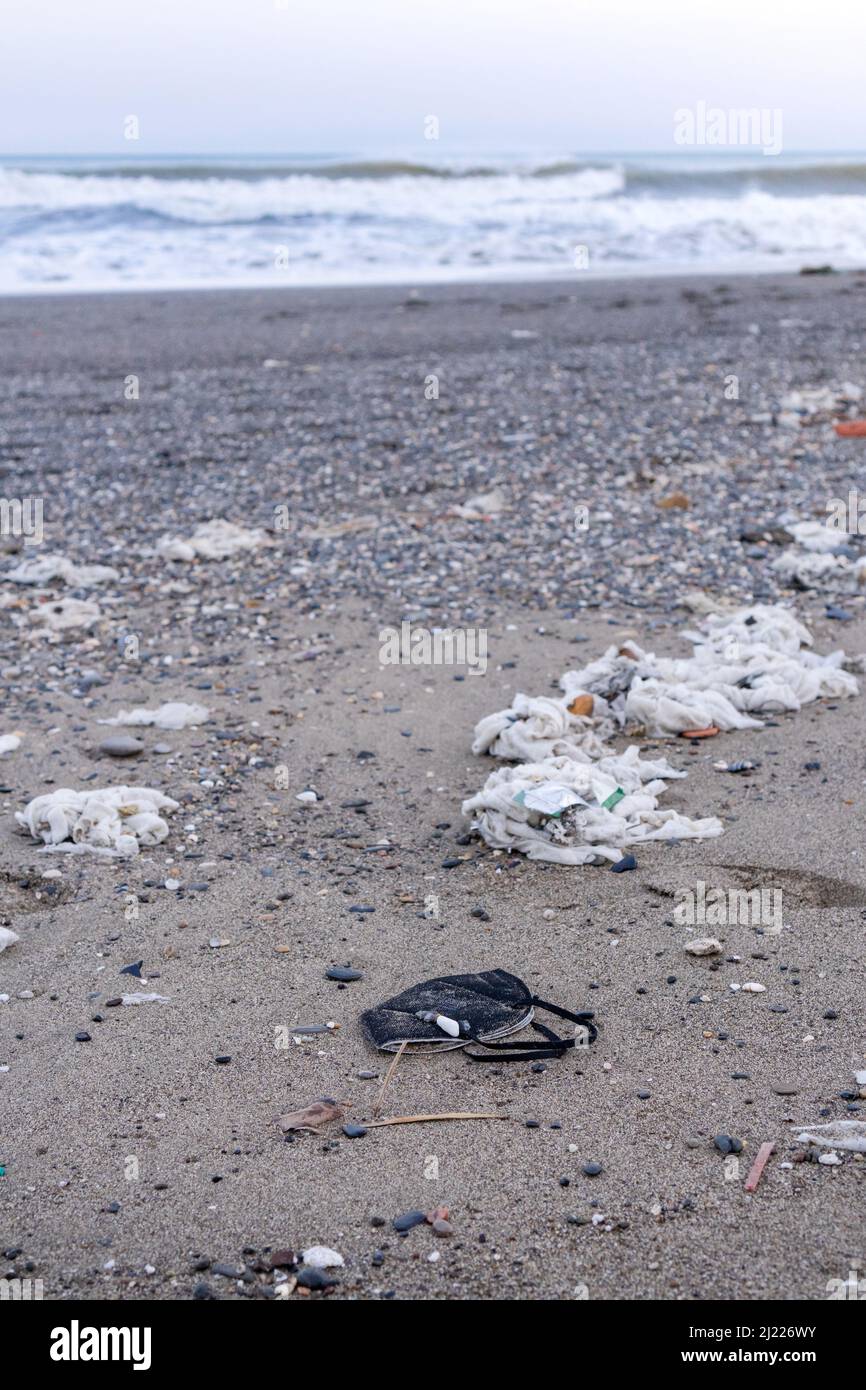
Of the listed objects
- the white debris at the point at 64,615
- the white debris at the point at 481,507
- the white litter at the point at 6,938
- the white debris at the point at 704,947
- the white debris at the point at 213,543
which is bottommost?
the white litter at the point at 6,938

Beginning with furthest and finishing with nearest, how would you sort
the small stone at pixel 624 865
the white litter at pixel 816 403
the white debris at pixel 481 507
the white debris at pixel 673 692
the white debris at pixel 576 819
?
the white litter at pixel 816 403 < the white debris at pixel 481 507 < the white debris at pixel 673 692 < the white debris at pixel 576 819 < the small stone at pixel 624 865

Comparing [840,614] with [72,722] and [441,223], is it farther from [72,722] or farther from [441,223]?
[441,223]

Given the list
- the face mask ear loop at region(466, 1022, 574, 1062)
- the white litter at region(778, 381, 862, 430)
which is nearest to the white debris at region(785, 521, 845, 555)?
the white litter at region(778, 381, 862, 430)

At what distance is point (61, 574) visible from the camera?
24.1ft

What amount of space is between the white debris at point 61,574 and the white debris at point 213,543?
39 centimetres

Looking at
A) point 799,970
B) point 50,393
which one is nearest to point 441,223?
point 50,393

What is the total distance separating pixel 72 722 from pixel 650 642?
115 inches

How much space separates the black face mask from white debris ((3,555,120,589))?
4.41 metres

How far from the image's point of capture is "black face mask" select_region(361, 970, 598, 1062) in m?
3.39

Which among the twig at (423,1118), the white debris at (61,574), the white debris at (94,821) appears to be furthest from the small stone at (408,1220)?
the white debris at (61,574)

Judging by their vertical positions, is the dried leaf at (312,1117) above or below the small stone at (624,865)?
below

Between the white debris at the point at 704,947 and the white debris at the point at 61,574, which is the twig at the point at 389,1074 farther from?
the white debris at the point at 61,574

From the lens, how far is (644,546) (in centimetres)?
750

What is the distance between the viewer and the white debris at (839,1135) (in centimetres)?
292
